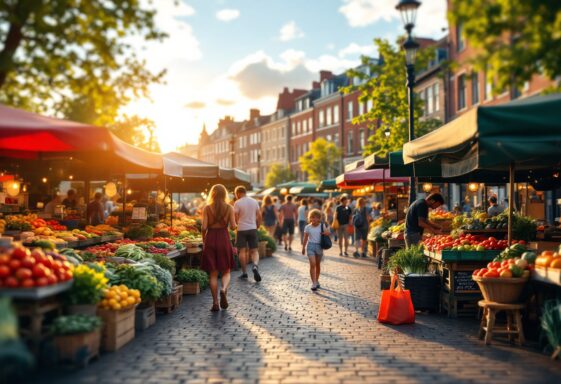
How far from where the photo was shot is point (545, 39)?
17.4 ft

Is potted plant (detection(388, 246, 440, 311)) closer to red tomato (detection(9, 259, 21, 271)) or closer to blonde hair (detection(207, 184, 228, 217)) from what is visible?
blonde hair (detection(207, 184, 228, 217))

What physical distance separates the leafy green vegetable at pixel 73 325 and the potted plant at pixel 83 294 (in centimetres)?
33

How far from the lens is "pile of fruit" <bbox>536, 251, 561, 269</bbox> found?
655cm

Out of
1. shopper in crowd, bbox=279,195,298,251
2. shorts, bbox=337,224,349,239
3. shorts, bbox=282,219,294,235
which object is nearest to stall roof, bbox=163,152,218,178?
shopper in crowd, bbox=279,195,298,251

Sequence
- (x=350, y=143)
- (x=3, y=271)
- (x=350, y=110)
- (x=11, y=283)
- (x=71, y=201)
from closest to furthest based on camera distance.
Answer: (x=11, y=283)
(x=3, y=271)
(x=71, y=201)
(x=350, y=143)
(x=350, y=110)

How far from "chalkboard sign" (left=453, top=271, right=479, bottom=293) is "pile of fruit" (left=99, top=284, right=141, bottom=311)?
4.66 meters

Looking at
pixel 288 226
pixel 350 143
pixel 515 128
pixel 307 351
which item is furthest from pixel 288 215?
pixel 350 143

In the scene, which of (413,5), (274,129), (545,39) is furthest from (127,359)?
(274,129)

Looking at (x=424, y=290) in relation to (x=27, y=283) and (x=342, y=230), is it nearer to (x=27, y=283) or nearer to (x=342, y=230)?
(x=27, y=283)

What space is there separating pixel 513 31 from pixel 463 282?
446 cm

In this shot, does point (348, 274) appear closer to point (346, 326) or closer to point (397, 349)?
point (346, 326)

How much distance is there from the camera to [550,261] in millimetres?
6738

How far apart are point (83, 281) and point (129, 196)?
586 inches

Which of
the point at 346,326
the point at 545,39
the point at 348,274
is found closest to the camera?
the point at 545,39
